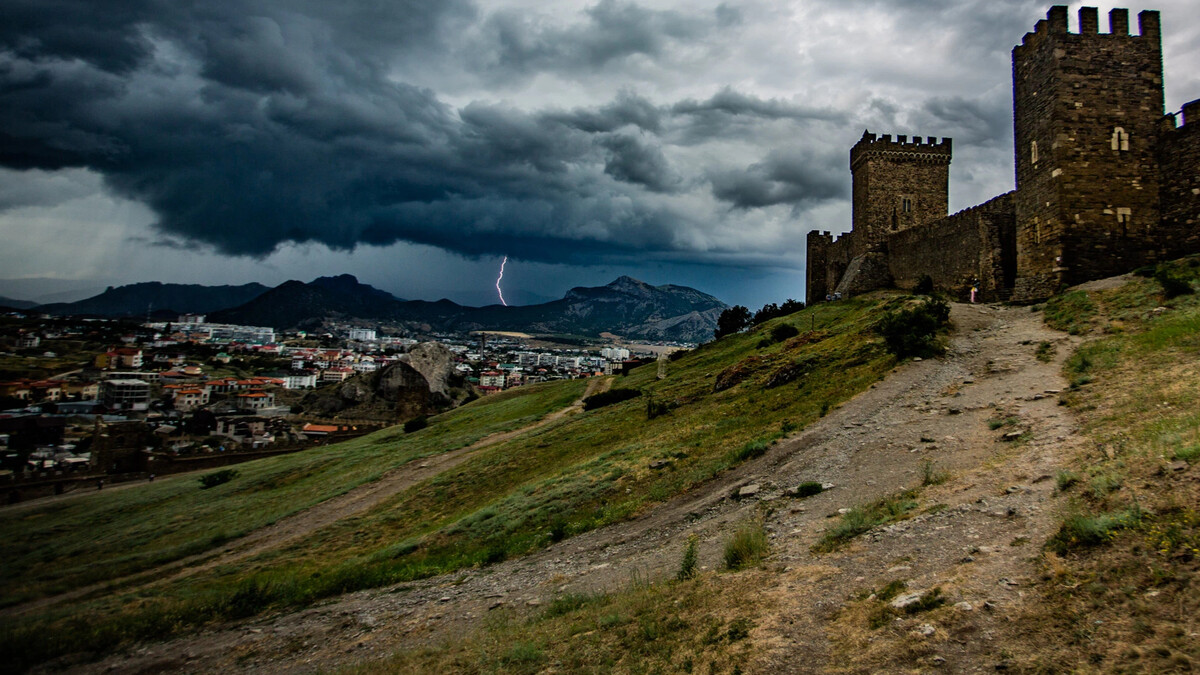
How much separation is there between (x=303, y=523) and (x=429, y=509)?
19.7 feet

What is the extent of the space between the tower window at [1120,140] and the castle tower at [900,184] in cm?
2602

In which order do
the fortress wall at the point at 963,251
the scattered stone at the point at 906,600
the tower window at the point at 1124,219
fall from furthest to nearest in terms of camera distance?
the fortress wall at the point at 963,251 < the tower window at the point at 1124,219 < the scattered stone at the point at 906,600

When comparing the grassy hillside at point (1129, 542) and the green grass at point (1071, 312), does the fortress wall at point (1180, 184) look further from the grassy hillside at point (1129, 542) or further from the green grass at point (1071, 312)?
the grassy hillside at point (1129, 542)

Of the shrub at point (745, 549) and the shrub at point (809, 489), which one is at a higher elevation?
the shrub at point (809, 489)

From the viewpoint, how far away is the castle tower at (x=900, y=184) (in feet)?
164

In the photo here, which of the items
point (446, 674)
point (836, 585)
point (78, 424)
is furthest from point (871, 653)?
point (78, 424)

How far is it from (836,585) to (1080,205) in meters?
25.2

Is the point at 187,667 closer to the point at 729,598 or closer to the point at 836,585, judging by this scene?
the point at 729,598

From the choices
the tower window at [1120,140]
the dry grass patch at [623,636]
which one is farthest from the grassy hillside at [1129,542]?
the tower window at [1120,140]

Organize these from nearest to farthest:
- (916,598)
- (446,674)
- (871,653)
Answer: (871,653) → (916,598) → (446,674)

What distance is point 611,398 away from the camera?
3628cm

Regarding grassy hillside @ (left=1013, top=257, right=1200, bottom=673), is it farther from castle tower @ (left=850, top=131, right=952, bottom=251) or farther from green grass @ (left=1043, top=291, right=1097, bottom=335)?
castle tower @ (left=850, top=131, right=952, bottom=251)

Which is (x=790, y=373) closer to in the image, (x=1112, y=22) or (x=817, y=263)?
(x=1112, y=22)

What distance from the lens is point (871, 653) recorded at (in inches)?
225
